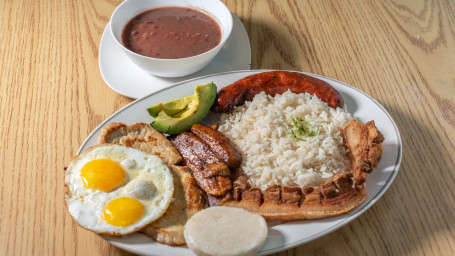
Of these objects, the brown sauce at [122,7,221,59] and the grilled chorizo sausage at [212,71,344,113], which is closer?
the grilled chorizo sausage at [212,71,344,113]

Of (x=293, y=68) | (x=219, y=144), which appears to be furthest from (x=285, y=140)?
(x=293, y=68)

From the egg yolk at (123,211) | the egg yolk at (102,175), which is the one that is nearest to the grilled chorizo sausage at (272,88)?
the egg yolk at (102,175)

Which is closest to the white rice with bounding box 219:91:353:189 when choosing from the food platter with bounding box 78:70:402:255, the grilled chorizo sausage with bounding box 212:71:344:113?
the grilled chorizo sausage with bounding box 212:71:344:113

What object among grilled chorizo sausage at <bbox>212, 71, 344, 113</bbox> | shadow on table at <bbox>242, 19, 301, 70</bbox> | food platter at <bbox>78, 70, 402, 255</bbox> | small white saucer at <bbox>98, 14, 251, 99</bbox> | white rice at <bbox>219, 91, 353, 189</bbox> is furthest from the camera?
shadow on table at <bbox>242, 19, 301, 70</bbox>

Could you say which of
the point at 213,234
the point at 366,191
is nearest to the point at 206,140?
the point at 213,234

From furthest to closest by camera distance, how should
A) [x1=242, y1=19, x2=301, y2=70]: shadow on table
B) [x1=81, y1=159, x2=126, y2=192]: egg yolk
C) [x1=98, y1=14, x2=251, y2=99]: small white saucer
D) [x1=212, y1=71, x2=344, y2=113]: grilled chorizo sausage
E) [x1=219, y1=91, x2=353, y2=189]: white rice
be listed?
[x1=242, y1=19, x2=301, y2=70]: shadow on table
[x1=98, y1=14, x2=251, y2=99]: small white saucer
[x1=212, y1=71, x2=344, y2=113]: grilled chorizo sausage
[x1=219, y1=91, x2=353, y2=189]: white rice
[x1=81, y1=159, x2=126, y2=192]: egg yolk

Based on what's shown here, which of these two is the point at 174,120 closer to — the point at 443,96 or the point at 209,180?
the point at 209,180

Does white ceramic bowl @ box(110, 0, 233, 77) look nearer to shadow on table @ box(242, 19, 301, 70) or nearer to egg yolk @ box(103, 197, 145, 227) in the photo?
shadow on table @ box(242, 19, 301, 70)

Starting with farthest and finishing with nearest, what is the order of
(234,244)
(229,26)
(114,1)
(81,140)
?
(114,1)
(229,26)
(81,140)
(234,244)
